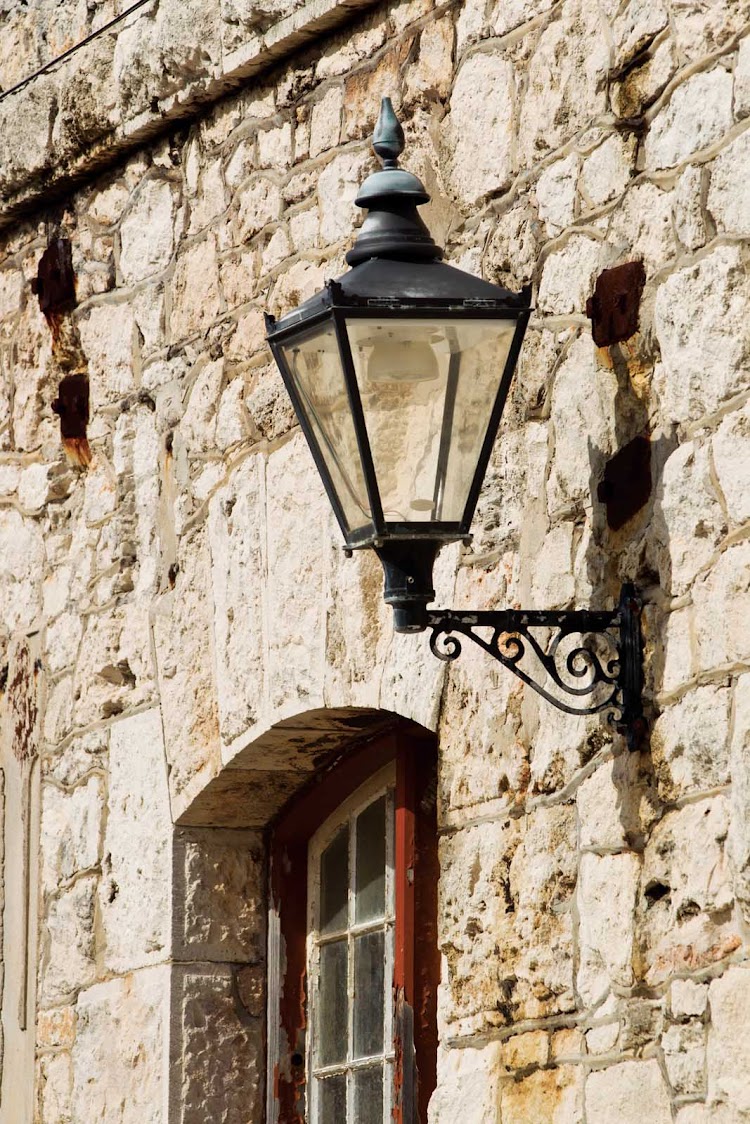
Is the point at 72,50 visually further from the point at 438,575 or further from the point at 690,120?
the point at 690,120

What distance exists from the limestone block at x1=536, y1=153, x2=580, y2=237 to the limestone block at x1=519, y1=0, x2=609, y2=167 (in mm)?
44

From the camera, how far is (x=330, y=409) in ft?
11.5

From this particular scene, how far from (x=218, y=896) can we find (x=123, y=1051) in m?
0.40

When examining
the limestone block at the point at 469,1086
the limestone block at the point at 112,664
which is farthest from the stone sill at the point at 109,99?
the limestone block at the point at 469,1086

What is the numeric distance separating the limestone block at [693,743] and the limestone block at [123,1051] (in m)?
1.62

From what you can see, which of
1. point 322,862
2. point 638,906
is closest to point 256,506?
point 322,862

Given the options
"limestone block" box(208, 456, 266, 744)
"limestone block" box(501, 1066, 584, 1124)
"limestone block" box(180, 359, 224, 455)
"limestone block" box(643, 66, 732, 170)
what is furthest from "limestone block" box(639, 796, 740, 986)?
"limestone block" box(180, 359, 224, 455)

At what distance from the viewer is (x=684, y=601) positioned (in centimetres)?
353

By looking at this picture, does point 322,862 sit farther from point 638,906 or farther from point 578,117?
point 578,117

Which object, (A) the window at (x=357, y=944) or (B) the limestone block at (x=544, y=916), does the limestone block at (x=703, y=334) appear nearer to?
(B) the limestone block at (x=544, y=916)

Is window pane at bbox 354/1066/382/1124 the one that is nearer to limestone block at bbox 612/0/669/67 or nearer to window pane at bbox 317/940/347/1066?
window pane at bbox 317/940/347/1066

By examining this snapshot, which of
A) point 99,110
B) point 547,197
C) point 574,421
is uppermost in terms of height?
point 99,110

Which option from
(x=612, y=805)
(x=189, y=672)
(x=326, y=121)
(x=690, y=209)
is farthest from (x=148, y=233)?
(x=612, y=805)

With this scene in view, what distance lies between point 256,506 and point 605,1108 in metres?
1.61
